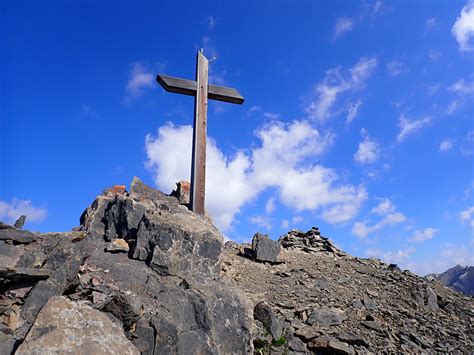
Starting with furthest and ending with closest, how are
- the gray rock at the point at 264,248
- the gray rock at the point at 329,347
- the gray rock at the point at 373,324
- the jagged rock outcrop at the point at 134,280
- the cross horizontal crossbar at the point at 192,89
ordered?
the gray rock at the point at 264,248 < the cross horizontal crossbar at the point at 192,89 < the gray rock at the point at 373,324 < the gray rock at the point at 329,347 < the jagged rock outcrop at the point at 134,280

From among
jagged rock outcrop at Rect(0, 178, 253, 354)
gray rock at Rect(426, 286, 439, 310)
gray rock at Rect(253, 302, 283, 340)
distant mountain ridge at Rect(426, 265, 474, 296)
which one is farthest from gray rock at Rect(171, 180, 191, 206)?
distant mountain ridge at Rect(426, 265, 474, 296)

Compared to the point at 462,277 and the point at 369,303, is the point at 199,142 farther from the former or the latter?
the point at 462,277

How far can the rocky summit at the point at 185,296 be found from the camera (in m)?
4.71

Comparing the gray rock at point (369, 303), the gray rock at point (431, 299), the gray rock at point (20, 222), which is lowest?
the gray rock at point (369, 303)

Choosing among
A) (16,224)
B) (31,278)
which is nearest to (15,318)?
(31,278)

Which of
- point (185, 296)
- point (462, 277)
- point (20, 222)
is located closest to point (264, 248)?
point (185, 296)

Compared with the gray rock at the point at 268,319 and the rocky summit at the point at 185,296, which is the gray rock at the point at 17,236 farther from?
the gray rock at the point at 268,319

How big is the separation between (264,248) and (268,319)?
9.82 ft

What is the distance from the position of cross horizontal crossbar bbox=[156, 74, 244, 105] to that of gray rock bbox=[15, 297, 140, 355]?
19.6 feet

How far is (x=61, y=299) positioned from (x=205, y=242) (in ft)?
10.3

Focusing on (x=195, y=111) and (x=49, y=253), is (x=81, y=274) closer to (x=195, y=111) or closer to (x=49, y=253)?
(x=49, y=253)

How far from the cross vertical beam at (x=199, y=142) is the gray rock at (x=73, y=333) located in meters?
4.18

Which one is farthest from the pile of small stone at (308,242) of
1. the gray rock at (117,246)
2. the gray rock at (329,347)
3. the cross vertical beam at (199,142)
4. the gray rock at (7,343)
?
the gray rock at (7,343)

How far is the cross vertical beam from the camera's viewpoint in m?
8.71
